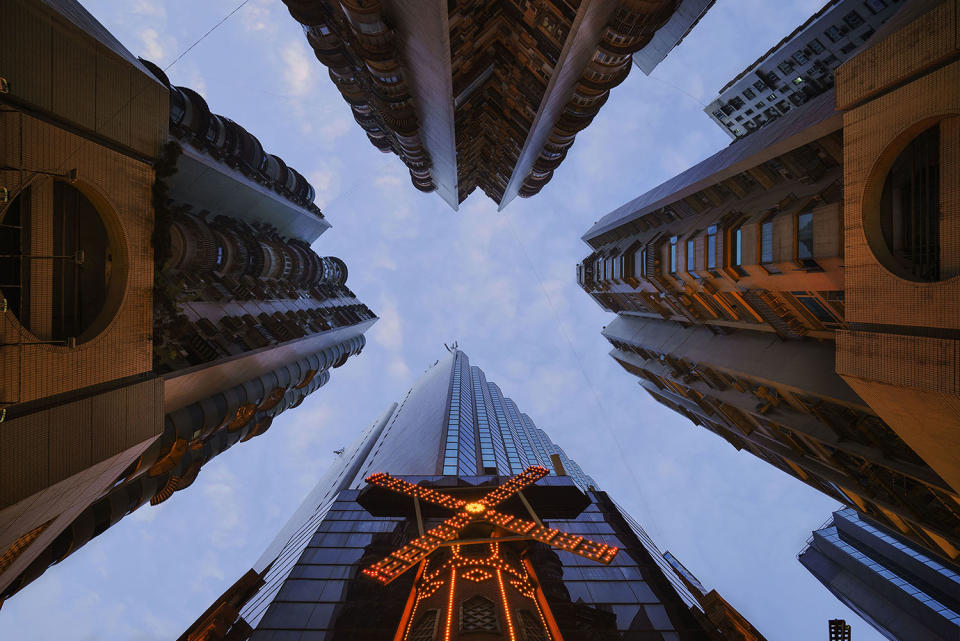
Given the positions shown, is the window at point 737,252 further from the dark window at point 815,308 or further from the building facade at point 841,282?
the dark window at point 815,308

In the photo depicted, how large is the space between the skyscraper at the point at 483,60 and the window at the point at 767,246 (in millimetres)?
13233

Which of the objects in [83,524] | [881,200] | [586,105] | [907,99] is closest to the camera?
[907,99]

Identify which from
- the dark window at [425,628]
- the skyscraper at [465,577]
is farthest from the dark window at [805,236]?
the dark window at [425,628]

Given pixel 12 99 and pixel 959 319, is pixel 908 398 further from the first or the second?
pixel 12 99

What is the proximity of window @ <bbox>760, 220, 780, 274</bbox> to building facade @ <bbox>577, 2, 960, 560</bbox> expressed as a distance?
83 millimetres

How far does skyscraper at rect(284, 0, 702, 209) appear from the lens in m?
23.4

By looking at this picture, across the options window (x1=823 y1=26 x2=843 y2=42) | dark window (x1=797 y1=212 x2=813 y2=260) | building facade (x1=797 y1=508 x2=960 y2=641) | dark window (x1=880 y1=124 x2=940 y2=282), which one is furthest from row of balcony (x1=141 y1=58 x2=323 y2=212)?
building facade (x1=797 y1=508 x2=960 y2=641)

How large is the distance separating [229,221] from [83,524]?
81.1 ft

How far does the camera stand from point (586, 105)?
113ft

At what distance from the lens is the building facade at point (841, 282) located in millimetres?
11102

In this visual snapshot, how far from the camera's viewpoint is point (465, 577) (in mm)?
20391

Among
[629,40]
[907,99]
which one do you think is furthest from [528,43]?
[907,99]

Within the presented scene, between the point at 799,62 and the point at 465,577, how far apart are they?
62.3 m

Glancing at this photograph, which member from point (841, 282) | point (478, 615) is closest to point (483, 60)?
point (841, 282)
